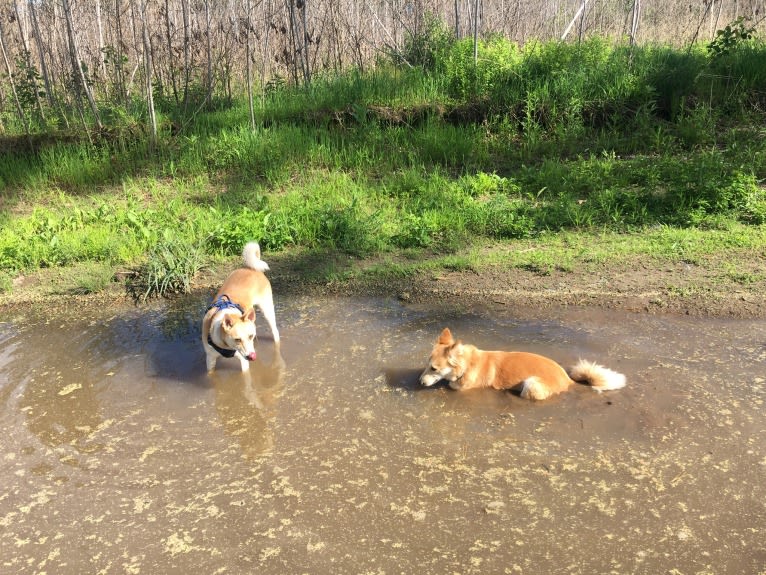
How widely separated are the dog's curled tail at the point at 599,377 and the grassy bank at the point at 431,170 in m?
2.38

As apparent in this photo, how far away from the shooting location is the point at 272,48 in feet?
39.2

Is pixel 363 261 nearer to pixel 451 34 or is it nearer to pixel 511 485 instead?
pixel 511 485

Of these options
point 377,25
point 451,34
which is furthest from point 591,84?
point 377,25

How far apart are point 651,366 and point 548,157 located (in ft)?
18.1

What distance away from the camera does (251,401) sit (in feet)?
15.4

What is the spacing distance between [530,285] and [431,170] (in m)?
3.68

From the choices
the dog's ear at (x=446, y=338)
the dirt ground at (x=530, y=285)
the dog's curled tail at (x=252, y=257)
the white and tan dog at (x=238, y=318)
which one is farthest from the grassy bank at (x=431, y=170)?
the dog's ear at (x=446, y=338)

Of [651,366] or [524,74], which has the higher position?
[524,74]

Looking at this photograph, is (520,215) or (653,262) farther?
(520,215)

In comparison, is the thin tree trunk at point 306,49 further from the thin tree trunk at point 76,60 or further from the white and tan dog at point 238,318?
the white and tan dog at point 238,318

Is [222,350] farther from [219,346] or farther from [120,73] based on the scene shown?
[120,73]

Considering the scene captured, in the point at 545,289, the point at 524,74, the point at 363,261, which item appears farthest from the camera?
the point at 524,74

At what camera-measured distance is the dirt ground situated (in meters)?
5.76

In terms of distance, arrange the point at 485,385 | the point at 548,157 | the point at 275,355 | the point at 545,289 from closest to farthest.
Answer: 1. the point at 485,385
2. the point at 275,355
3. the point at 545,289
4. the point at 548,157
